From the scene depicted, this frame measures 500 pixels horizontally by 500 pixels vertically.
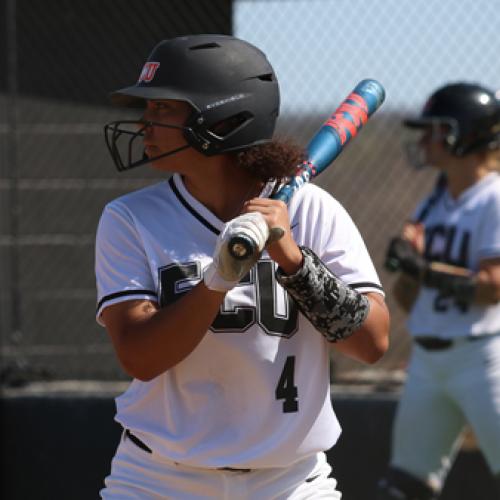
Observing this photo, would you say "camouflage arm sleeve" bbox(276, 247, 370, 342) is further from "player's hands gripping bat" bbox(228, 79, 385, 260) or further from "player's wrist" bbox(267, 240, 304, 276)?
"player's hands gripping bat" bbox(228, 79, 385, 260)

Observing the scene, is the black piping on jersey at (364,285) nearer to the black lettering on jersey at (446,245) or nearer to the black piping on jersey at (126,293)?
the black piping on jersey at (126,293)

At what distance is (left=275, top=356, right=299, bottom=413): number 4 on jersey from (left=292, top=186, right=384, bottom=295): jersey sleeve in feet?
0.78

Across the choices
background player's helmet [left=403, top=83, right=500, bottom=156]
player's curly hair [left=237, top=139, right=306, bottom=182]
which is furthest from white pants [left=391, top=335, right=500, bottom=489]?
player's curly hair [left=237, top=139, right=306, bottom=182]

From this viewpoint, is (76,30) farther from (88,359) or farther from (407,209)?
(407,209)

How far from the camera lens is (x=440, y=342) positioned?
5.21m

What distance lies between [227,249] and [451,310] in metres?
3.10

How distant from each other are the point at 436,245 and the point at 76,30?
8.19 ft

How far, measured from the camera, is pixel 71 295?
6.70 meters

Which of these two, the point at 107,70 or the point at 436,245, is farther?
the point at 107,70

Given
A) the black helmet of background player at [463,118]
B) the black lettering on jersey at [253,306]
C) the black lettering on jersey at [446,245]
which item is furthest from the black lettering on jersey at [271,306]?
the black helmet of background player at [463,118]

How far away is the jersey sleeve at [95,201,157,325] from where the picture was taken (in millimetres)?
2666

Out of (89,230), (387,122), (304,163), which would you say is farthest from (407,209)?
(304,163)

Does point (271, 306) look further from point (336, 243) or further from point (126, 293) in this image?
point (126, 293)

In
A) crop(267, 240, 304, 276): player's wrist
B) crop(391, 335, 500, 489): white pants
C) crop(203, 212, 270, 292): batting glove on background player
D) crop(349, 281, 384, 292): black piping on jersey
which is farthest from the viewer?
crop(391, 335, 500, 489): white pants
